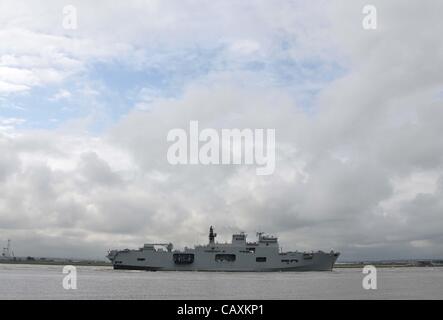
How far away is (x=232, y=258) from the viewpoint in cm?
9881

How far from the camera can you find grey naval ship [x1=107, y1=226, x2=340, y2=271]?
9788 cm

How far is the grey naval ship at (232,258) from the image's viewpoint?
3853 inches

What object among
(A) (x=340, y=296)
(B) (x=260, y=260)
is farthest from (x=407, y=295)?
(B) (x=260, y=260)

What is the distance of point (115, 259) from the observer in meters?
109

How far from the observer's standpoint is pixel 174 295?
46.5 meters

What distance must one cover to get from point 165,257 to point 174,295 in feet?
188
